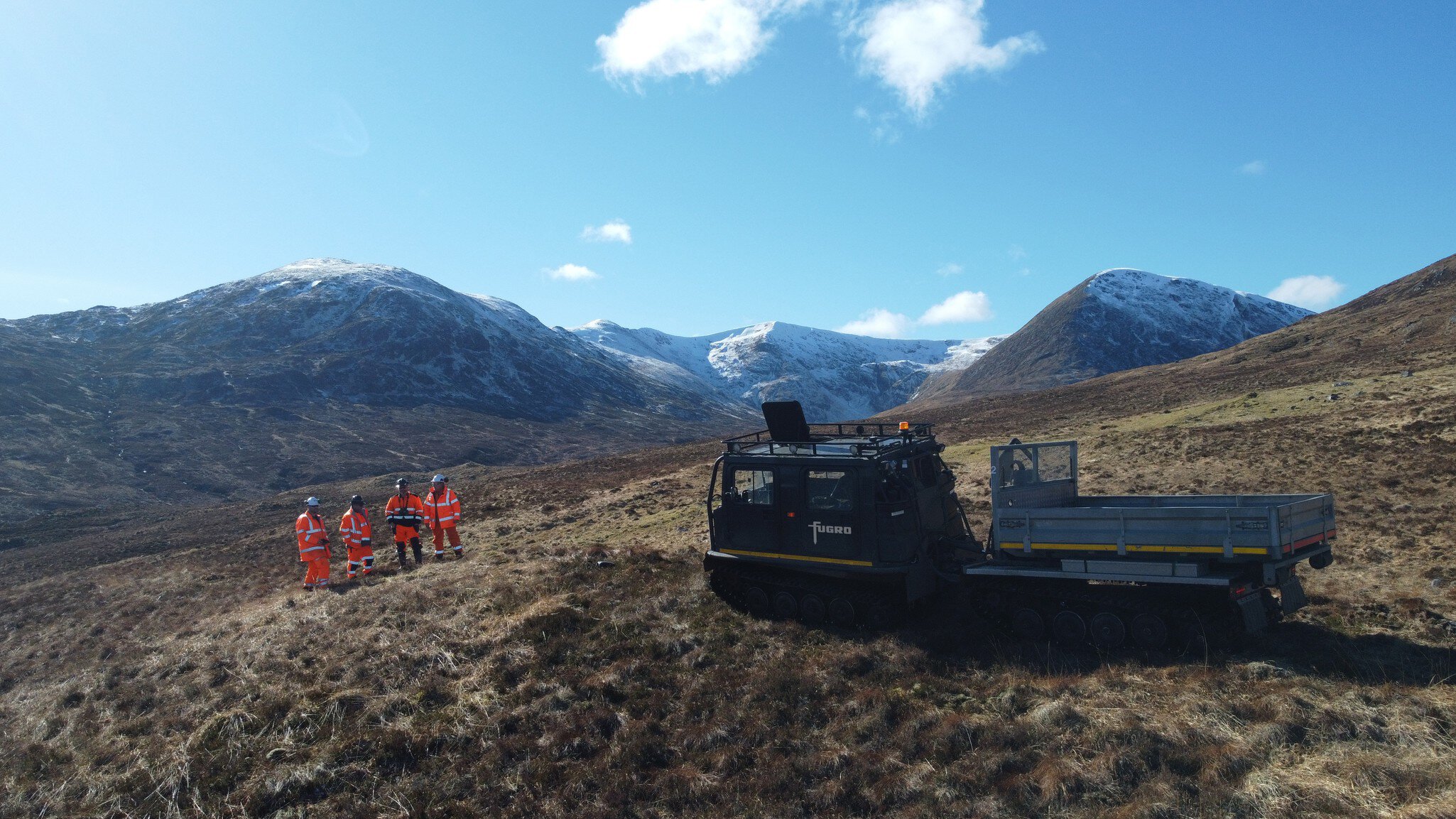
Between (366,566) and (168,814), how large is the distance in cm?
1054

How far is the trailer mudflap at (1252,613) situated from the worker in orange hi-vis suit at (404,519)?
17200 mm

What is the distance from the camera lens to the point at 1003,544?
1092 cm

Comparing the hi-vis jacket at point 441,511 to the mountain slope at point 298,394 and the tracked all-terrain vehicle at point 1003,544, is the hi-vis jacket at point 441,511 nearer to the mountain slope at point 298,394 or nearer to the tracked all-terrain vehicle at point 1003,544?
the tracked all-terrain vehicle at point 1003,544

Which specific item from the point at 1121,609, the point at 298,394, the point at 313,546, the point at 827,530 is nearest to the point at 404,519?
the point at 313,546

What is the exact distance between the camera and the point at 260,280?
164500 mm

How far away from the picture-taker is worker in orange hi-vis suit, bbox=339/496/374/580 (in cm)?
1698

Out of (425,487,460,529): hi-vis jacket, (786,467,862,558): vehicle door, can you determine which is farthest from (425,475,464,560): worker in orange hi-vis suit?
(786,467,862,558): vehicle door

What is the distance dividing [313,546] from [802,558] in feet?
39.5

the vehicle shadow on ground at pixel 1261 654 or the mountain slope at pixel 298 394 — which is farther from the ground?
the mountain slope at pixel 298 394

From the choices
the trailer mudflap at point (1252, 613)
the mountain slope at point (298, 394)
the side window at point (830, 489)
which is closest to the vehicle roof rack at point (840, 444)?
the side window at point (830, 489)

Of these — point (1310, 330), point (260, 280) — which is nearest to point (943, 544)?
point (1310, 330)

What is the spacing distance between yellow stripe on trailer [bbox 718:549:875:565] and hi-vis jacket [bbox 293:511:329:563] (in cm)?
1019

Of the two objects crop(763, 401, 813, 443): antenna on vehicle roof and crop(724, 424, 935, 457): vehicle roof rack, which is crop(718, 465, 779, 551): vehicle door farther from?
crop(763, 401, 813, 443): antenna on vehicle roof

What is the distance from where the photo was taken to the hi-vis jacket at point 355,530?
1702cm
